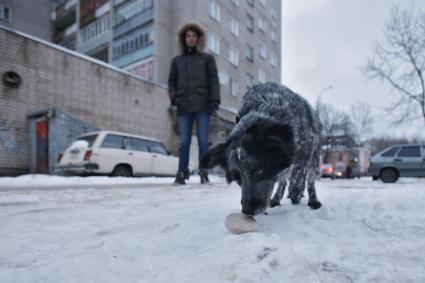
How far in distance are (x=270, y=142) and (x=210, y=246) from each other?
594 mm

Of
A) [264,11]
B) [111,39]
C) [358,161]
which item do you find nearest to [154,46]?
[111,39]

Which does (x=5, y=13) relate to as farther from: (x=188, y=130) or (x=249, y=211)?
(x=249, y=211)

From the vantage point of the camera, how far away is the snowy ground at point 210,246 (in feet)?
3.43

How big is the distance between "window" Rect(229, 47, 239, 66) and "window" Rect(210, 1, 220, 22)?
294 cm

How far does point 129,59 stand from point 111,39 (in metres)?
3.59

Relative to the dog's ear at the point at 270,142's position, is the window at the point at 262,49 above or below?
above

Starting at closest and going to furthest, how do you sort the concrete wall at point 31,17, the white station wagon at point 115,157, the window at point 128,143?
the white station wagon at point 115,157
the window at point 128,143
the concrete wall at point 31,17

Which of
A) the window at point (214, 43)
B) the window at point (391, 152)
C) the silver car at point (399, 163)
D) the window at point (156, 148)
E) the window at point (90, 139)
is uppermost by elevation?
the window at point (214, 43)

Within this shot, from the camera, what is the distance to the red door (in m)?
11.3

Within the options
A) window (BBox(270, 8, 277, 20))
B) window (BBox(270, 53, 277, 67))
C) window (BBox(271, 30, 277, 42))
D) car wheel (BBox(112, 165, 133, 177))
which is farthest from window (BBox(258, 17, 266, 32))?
car wheel (BBox(112, 165, 133, 177))

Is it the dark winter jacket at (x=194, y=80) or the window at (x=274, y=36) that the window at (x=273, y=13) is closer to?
the window at (x=274, y=36)

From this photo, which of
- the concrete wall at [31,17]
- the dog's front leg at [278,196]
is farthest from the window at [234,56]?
the dog's front leg at [278,196]

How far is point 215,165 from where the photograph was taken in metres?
1.83

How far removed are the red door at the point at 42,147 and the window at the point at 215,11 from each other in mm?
17067
